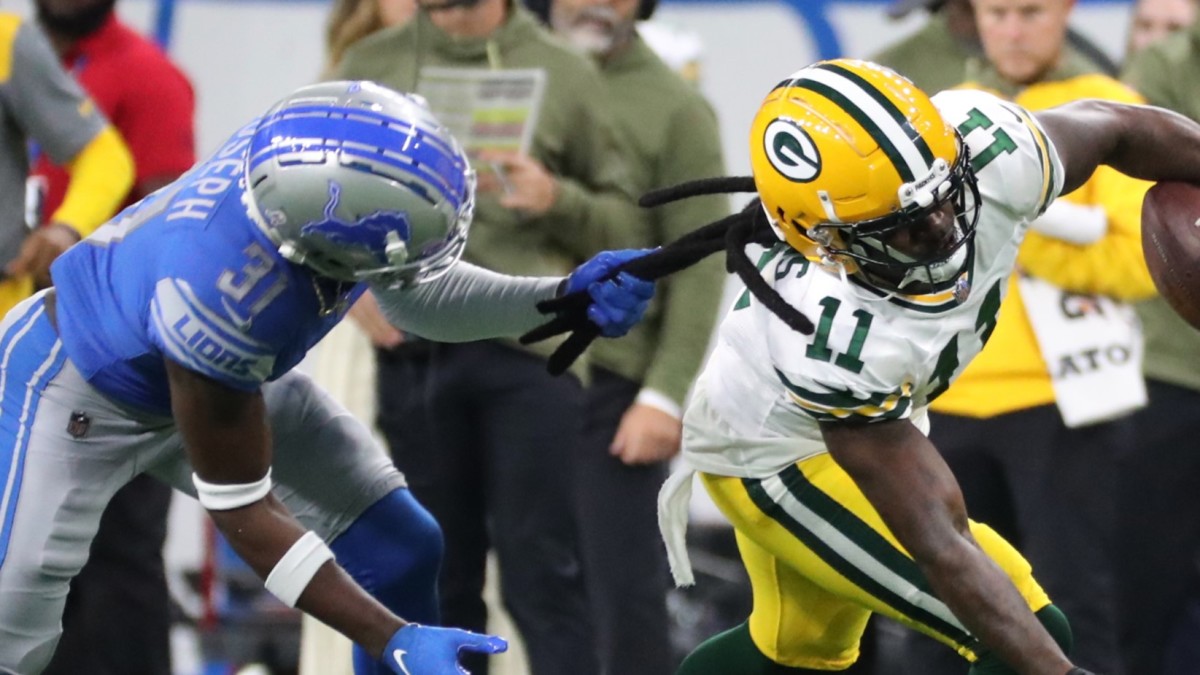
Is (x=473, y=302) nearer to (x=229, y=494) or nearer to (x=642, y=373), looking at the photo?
(x=229, y=494)

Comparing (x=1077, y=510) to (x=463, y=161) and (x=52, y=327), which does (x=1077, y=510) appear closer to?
(x=463, y=161)

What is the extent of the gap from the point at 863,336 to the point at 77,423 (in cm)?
125

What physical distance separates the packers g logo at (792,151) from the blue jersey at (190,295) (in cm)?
71

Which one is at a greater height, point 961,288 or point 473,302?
point 961,288

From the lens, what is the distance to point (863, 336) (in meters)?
3.06

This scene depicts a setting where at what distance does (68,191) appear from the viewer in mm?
4379

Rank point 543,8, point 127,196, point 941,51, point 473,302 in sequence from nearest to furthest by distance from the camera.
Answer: point 473,302 → point 941,51 → point 127,196 → point 543,8

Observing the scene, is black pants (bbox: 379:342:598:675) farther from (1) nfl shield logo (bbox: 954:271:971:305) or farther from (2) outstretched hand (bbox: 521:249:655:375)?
(1) nfl shield logo (bbox: 954:271:971:305)

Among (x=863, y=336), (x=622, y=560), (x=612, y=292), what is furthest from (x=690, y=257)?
(x=622, y=560)

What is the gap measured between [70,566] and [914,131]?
4.91 feet

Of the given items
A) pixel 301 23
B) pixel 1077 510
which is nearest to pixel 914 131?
pixel 1077 510

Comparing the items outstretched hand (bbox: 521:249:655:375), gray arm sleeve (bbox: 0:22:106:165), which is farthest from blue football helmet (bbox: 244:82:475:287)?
gray arm sleeve (bbox: 0:22:106:165)

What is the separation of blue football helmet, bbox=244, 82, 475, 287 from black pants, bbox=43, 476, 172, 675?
1.39 meters

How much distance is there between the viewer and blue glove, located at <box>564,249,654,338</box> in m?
3.37
